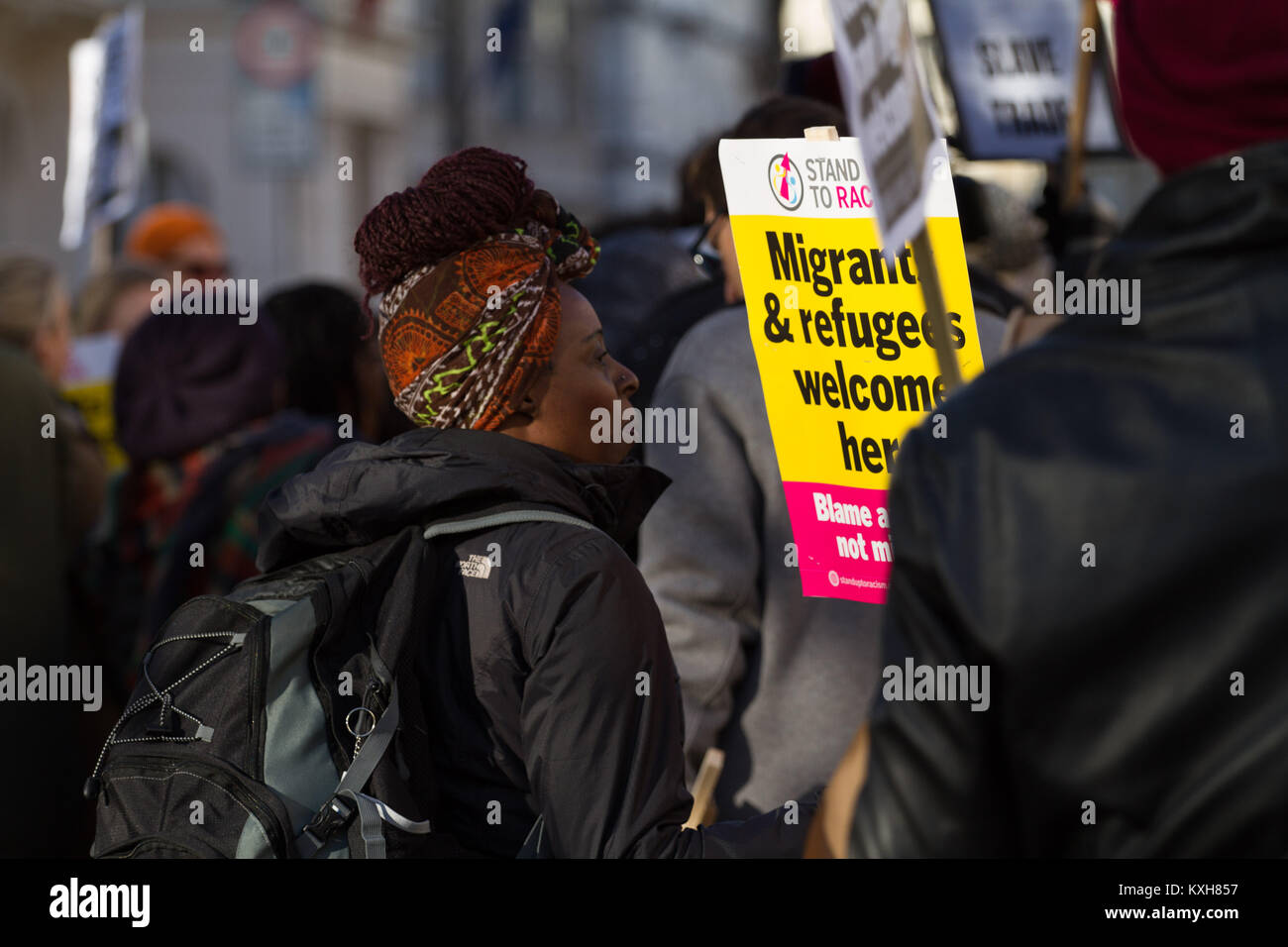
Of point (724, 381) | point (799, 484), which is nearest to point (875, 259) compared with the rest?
Result: point (799, 484)

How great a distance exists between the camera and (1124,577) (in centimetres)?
132

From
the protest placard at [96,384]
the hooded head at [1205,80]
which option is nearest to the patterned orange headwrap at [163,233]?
the protest placard at [96,384]

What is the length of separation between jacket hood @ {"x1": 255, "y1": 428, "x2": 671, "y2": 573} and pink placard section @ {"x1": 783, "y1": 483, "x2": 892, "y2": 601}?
0.28m

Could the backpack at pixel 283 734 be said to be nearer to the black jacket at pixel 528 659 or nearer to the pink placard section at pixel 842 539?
the black jacket at pixel 528 659

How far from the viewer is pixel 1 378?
14.2ft

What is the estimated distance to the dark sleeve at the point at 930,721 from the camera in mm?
1364

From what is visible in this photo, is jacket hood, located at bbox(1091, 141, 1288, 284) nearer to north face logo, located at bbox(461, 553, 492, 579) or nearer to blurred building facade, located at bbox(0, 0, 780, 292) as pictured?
north face logo, located at bbox(461, 553, 492, 579)

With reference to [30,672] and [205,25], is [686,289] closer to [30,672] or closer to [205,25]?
[30,672]

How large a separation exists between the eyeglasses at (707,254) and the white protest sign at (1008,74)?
167cm

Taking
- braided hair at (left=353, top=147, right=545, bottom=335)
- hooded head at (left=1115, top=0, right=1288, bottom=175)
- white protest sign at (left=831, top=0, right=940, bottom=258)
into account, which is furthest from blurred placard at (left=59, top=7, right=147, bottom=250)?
hooded head at (left=1115, top=0, right=1288, bottom=175)

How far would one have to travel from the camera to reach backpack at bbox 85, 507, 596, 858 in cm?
198
